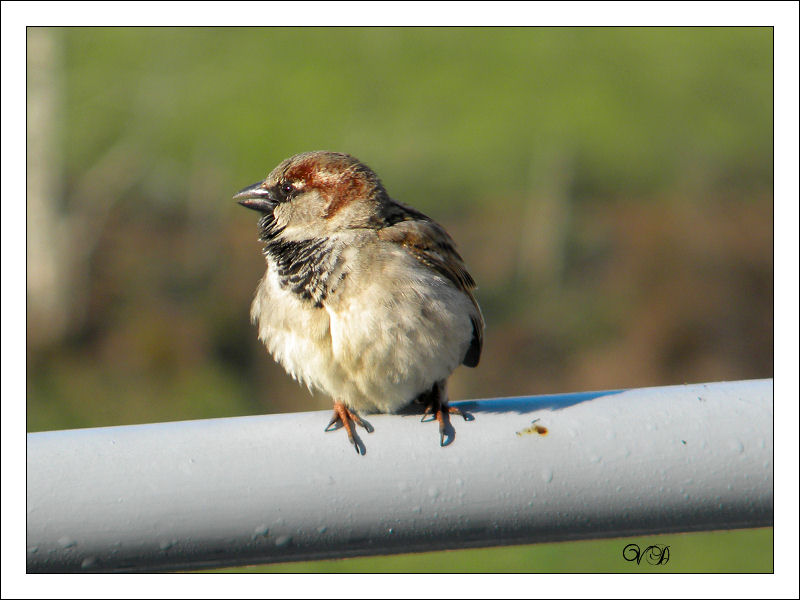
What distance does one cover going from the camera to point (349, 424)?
2.12m

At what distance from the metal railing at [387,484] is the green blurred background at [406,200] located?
11.8ft

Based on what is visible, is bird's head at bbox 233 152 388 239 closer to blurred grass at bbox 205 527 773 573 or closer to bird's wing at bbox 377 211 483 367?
bird's wing at bbox 377 211 483 367

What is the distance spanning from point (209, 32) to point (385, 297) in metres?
7.65

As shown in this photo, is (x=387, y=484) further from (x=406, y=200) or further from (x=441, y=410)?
(x=406, y=200)

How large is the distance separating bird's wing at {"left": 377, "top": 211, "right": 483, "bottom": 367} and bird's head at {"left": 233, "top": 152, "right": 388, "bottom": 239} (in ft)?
0.35

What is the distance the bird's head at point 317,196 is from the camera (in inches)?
113

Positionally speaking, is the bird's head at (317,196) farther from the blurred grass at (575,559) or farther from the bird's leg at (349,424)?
the blurred grass at (575,559)

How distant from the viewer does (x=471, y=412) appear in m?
2.12

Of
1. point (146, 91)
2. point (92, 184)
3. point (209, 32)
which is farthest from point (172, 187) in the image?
point (209, 32)

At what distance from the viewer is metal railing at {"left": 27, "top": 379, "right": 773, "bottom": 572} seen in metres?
1.59

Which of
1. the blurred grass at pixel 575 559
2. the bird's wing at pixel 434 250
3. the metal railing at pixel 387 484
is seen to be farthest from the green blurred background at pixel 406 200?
the metal railing at pixel 387 484

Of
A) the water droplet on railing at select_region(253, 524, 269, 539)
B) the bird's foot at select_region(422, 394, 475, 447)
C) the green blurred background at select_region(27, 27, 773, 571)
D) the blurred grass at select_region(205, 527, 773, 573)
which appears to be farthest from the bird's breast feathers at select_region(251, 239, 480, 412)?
the green blurred background at select_region(27, 27, 773, 571)

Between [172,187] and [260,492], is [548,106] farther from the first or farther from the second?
[260,492]
